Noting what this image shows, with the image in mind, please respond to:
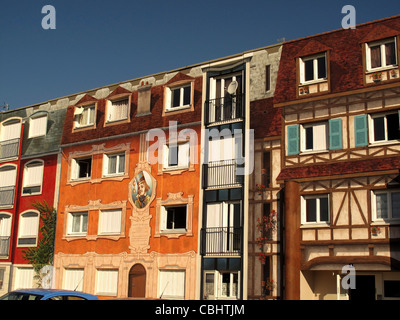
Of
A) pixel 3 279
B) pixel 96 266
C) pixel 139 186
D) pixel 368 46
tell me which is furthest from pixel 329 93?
pixel 3 279

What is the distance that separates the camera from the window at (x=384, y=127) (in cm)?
2075

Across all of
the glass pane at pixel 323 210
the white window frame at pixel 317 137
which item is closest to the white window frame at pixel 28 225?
the white window frame at pixel 317 137

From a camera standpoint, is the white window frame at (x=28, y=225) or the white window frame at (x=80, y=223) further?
the white window frame at (x=28, y=225)

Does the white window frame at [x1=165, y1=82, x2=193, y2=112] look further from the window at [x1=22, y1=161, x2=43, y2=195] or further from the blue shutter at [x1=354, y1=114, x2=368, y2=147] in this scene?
the window at [x1=22, y1=161, x2=43, y2=195]

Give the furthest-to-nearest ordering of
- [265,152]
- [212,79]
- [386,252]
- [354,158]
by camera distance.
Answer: [212,79], [265,152], [354,158], [386,252]

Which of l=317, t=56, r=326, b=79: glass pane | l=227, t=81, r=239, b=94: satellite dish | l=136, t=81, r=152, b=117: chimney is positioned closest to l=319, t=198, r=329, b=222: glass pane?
l=317, t=56, r=326, b=79: glass pane

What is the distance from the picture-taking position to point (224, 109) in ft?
83.8

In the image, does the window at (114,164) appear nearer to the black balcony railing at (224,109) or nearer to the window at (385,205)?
the black balcony railing at (224,109)

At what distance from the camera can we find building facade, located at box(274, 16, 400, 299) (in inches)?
795

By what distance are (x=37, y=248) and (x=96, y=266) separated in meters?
4.53

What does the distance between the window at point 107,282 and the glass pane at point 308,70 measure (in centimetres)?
1337

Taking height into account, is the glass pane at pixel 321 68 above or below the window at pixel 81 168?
above

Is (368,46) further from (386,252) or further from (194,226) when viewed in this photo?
(194,226)

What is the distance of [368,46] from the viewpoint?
21953 millimetres
